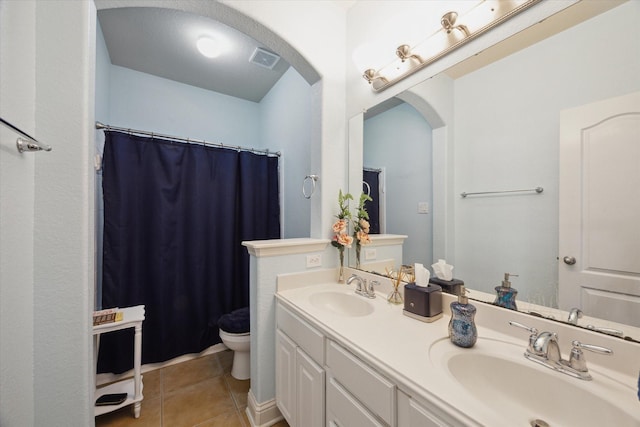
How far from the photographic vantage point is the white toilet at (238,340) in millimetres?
1853

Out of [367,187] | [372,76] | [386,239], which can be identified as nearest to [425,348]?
[386,239]

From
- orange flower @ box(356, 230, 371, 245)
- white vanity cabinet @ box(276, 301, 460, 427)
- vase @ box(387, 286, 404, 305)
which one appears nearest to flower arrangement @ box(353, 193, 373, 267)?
orange flower @ box(356, 230, 371, 245)

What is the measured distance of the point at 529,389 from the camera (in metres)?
0.73

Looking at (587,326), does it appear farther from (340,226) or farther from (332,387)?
(340,226)

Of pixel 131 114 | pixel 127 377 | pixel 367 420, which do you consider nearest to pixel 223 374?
pixel 127 377

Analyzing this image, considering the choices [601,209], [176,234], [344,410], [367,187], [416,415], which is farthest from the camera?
[176,234]

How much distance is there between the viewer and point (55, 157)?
3.11ft

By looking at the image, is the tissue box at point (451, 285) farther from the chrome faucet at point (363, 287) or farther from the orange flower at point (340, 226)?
the orange flower at point (340, 226)

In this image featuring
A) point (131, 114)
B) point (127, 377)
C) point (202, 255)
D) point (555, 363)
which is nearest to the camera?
point (555, 363)

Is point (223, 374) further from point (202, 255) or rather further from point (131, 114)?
point (131, 114)

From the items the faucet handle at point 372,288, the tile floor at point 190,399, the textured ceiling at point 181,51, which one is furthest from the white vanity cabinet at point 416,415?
the textured ceiling at point 181,51

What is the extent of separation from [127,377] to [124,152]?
171cm

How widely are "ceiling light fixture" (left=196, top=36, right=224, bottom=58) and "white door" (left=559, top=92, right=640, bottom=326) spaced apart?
89.9 inches

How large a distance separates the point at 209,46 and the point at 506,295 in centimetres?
254
